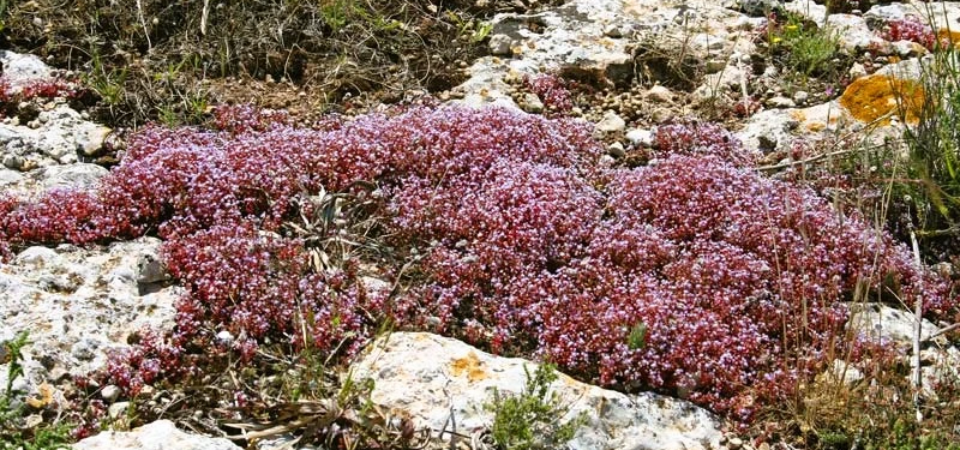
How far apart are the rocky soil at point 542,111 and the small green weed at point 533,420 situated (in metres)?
0.12

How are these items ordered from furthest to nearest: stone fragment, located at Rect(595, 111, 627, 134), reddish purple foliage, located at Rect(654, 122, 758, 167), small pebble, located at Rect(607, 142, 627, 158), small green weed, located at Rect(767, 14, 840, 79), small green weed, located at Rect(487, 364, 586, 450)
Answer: small green weed, located at Rect(767, 14, 840, 79)
stone fragment, located at Rect(595, 111, 627, 134)
small pebble, located at Rect(607, 142, 627, 158)
reddish purple foliage, located at Rect(654, 122, 758, 167)
small green weed, located at Rect(487, 364, 586, 450)

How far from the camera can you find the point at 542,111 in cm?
695

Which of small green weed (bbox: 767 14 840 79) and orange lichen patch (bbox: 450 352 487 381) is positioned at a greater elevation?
small green weed (bbox: 767 14 840 79)

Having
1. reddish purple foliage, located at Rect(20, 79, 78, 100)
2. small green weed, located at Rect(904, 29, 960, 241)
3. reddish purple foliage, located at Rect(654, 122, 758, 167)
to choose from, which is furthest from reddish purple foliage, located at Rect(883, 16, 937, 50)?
reddish purple foliage, located at Rect(20, 79, 78, 100)

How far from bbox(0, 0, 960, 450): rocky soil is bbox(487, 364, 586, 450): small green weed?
116 mm

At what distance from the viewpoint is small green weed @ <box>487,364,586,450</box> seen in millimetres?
4188

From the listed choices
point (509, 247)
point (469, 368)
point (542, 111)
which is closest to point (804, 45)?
point (542, 111)

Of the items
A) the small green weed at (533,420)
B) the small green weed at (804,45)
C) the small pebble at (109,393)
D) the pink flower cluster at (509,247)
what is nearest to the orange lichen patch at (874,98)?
the small green weed at (804,45)

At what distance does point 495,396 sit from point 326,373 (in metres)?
0.85

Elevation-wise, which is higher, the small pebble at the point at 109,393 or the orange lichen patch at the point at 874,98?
the orange lichen patch at the point at 874,98

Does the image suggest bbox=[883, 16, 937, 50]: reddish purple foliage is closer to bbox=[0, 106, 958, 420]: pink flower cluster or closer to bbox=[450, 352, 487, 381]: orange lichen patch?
bbox=[0, 106, 958, 420]: pink flower cluster

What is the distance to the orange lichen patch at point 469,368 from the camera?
4578 millimetres

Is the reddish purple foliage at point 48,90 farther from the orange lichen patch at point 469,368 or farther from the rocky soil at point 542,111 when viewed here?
the orange lichen patch at point 469,368

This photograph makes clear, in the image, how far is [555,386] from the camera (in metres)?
4.59
